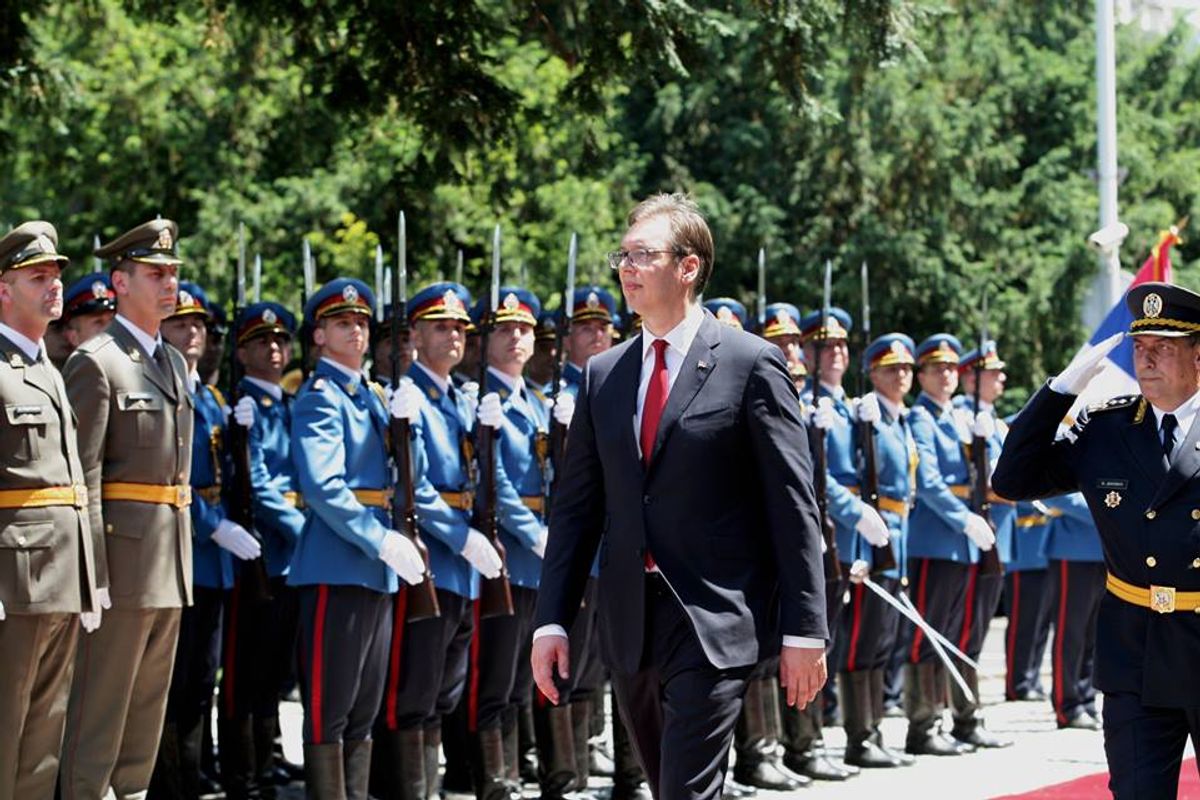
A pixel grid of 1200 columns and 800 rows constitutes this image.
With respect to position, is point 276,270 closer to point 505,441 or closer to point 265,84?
point 265,84

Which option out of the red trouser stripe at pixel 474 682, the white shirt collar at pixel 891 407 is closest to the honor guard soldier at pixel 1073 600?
the white shirt collar at pixel 891 407

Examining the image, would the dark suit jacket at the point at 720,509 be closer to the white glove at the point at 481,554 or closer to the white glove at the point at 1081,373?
the white glove at the point at 1081,373

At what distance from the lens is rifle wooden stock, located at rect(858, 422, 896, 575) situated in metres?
9.98

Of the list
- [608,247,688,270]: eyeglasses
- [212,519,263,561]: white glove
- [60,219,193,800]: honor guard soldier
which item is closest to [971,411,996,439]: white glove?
[212,519,263,561]: white glove

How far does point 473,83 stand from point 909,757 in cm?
407

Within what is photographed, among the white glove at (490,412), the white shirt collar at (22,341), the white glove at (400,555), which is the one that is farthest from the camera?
the white glove at (490,412)

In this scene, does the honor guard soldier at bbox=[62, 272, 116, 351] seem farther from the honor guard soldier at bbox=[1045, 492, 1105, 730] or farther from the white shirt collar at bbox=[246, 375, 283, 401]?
the honor guard soldier at bbox=[1045, 492, 1105, 730]

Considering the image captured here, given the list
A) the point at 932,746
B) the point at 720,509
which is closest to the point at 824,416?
the point at 932,746

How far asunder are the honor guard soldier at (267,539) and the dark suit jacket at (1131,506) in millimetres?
3805

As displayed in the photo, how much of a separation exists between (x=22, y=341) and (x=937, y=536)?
5.46 m

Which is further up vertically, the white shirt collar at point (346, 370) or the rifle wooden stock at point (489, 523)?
the white shirt collar at point (346, 370)

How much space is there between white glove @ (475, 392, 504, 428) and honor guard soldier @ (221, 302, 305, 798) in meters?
1.08

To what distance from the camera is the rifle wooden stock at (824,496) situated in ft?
31.3

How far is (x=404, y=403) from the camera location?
7.83m
